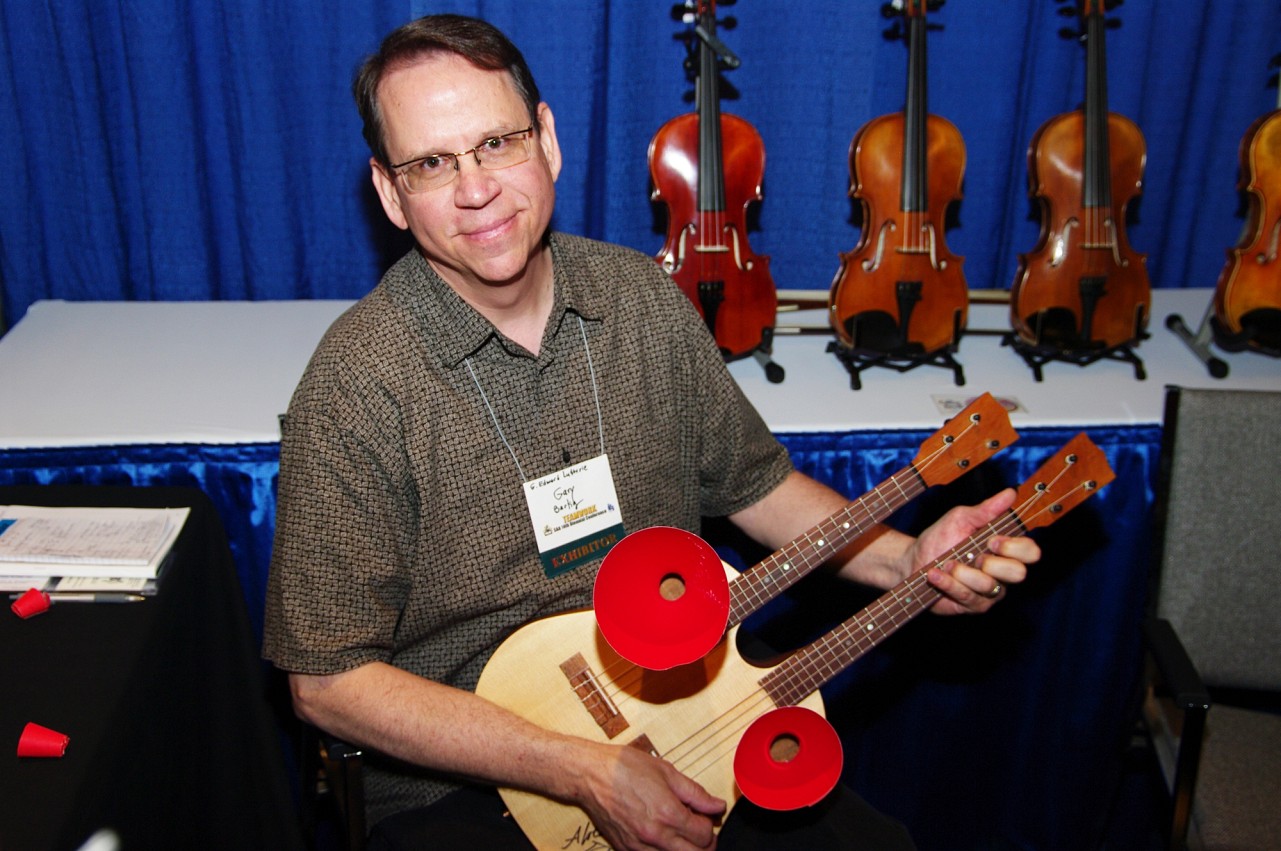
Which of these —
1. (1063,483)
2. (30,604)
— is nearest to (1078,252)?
(1063,483)

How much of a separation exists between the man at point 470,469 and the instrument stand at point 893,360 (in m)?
0.79

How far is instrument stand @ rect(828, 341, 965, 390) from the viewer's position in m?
2.27

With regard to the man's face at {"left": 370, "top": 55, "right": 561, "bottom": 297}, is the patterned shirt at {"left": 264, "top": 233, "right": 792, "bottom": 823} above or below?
below

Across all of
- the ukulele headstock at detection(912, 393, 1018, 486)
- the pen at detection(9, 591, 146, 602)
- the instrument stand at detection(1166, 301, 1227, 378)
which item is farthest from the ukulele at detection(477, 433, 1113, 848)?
the instrument stand at detection(1166, 301, 1227, 378)

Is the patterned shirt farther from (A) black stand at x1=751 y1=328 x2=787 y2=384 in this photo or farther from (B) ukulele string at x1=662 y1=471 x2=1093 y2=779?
(A) black stand at x1=751 y1=328 x2=787 y2=384

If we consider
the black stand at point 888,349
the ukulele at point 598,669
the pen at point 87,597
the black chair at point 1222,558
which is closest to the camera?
the ukulele at point 598,669

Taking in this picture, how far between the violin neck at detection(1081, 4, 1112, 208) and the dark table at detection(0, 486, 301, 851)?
194 cm

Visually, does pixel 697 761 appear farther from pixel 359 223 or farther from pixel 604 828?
pixel 359 223

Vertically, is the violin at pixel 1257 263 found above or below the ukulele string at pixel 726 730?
above

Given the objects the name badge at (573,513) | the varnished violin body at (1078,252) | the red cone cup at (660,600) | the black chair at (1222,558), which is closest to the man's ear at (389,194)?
the name badge at (573,513)

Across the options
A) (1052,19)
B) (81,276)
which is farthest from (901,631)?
(81,276)

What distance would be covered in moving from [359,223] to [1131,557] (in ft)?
6.58

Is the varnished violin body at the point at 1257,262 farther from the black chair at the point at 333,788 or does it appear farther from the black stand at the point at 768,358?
the black chair at the point at 333,788

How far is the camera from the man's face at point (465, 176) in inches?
50.8
